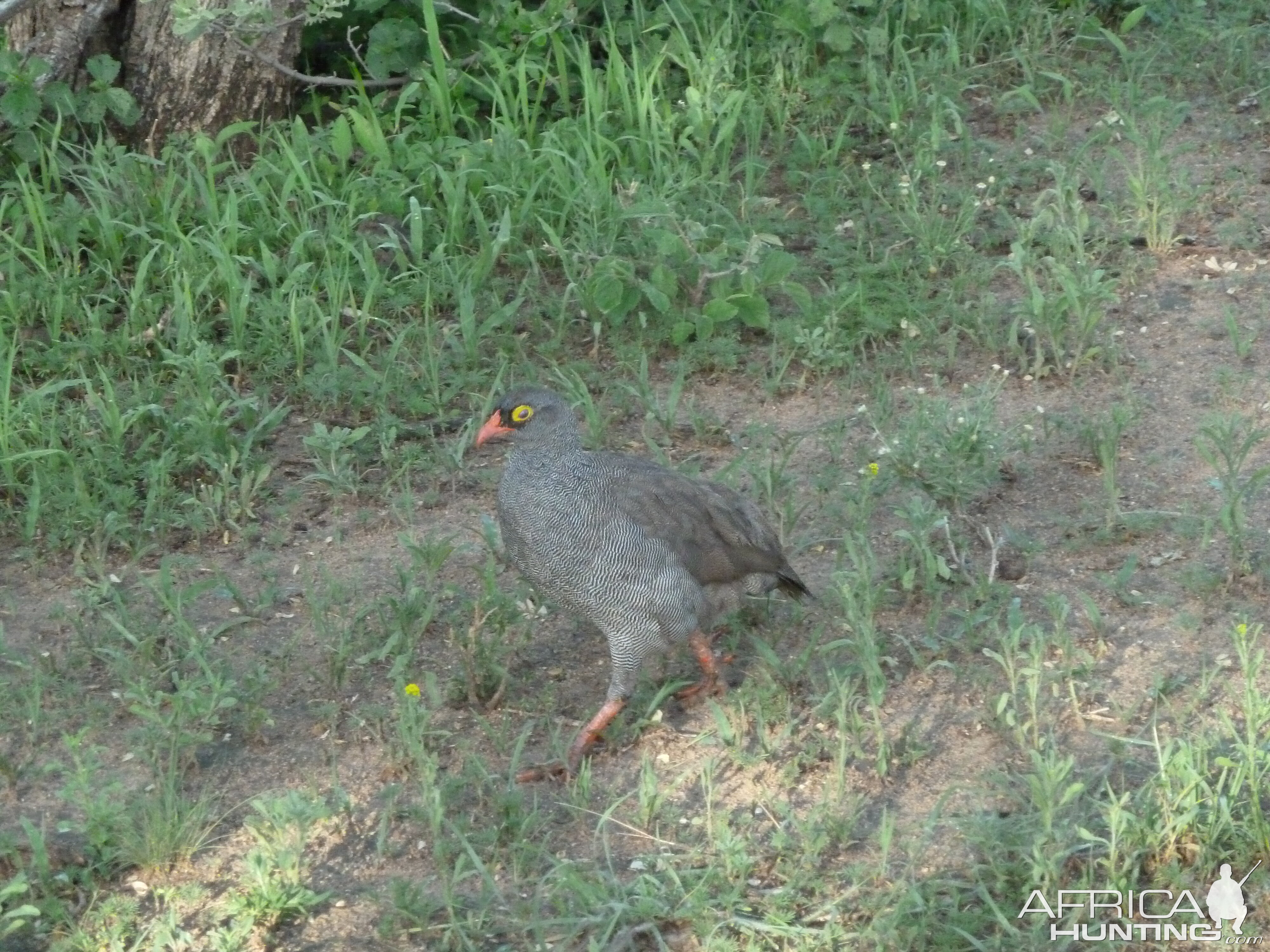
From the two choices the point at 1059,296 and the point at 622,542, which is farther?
the point at 1059,296

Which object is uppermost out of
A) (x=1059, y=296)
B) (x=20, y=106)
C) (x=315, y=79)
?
(x=20, y=106)

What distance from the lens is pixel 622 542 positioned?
5062 mm

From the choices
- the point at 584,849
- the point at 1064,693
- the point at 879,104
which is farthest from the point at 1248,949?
the point at 879,104

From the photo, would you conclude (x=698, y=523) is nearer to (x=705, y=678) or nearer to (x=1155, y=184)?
(x=705, y=678)

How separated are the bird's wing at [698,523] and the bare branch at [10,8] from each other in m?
3.24

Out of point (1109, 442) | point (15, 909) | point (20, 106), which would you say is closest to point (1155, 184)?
point (1109, 442)

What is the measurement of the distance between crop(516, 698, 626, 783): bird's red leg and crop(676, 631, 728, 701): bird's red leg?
0.25 m

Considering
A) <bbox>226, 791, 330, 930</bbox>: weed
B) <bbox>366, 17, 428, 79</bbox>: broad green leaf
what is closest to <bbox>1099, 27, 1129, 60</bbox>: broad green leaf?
<bbox>366, 17, 428, 79</bbox>: broad green leaf

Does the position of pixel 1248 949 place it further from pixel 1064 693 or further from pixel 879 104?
pixel 879 104

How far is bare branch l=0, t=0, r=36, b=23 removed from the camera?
6824 mm

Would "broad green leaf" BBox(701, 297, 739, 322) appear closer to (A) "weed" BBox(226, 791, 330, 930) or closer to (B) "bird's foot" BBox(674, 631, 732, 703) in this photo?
(B) "bird's foot" BBox(674, 631, 732, 703)

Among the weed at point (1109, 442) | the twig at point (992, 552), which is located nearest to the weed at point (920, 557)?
the twig at point (992, 552)

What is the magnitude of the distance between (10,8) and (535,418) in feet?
10.1

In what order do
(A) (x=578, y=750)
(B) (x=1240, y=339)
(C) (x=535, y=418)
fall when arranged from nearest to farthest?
(A) (x=578, y=750), (C) (x=535, y=418), (B) (x=1240, y=339)
